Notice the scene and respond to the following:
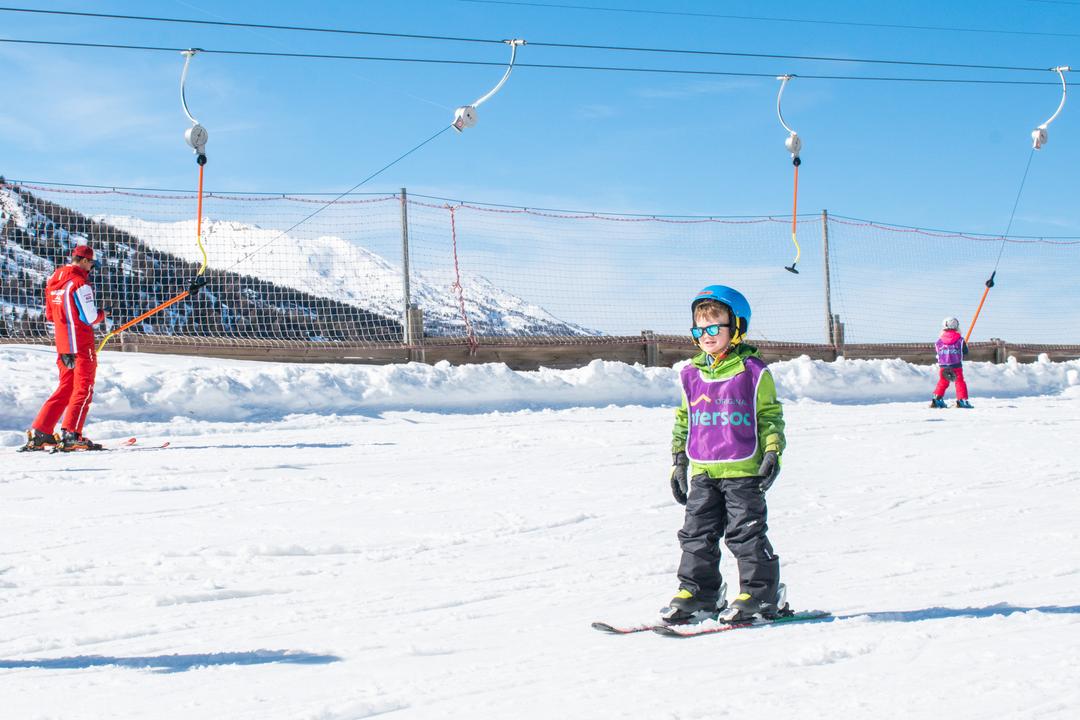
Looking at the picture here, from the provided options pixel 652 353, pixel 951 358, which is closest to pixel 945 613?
pixel 951 358

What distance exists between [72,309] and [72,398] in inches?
31.3

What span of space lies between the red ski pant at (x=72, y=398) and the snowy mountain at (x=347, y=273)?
15.3ft

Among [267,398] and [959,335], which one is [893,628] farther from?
[959,335]

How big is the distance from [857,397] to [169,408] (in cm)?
1041

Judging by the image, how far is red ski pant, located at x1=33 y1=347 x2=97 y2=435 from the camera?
940 cm

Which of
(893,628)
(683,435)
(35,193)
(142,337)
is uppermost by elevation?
(35,193)

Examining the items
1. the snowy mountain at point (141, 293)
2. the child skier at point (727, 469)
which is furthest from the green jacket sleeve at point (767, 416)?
the snowy mountain at point (141, 293)

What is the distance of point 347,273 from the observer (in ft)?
55.2

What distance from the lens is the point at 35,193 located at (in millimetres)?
13984

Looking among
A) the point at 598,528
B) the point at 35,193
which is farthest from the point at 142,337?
the point at 598,528

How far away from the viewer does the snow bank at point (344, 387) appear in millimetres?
11688

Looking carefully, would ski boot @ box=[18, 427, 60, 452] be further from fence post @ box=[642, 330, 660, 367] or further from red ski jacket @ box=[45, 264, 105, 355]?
fence post @ box=[642, 330, 660, 367]

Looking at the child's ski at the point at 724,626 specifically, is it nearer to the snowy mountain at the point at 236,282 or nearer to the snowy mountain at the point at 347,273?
the snowy mountain at the point at 347,273

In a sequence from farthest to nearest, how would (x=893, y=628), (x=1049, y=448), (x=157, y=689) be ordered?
(x=1049, y=448) → (x=893, y=628) → (x=157, y=689)
